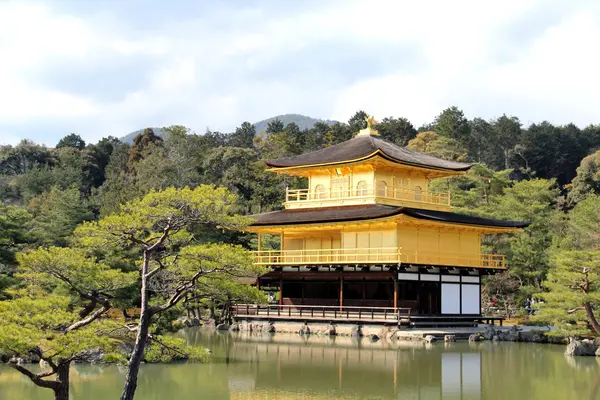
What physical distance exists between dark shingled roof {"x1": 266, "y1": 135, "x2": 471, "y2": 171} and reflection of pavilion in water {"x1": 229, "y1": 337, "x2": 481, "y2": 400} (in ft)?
35.2

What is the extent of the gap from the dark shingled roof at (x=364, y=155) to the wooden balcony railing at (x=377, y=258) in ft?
14.3

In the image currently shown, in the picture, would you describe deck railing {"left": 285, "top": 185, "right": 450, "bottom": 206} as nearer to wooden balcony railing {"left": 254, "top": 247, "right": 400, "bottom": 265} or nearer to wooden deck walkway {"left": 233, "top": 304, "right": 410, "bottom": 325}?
wooden balcony railing {"left": 254, "top": 247, "right": 400, "bottom": 265}

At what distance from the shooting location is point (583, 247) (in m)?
38.5

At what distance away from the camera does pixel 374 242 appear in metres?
36.1

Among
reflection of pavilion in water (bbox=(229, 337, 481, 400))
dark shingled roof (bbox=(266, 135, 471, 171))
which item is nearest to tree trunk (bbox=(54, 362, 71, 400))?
reflection of pavilion in water (bbox=(229, 337, 481, 400))

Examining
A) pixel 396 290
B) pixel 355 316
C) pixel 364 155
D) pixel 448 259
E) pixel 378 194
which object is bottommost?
pixel 355 316

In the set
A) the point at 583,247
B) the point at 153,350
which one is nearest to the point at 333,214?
the point at 583,247

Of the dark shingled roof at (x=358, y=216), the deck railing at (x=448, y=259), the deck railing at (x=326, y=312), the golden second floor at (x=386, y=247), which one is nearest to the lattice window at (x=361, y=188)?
the dark shingled roof at (x=358, y=216)

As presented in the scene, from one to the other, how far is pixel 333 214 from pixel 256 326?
5.95 m

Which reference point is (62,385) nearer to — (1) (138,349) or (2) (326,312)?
(1) (138,349)

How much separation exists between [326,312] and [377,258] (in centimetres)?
325

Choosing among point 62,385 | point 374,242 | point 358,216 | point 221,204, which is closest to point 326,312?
point 374,242

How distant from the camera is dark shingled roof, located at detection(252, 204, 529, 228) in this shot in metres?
34.6

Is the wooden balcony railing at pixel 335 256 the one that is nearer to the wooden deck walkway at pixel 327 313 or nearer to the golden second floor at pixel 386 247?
the golden second floor at pixel 386 247
